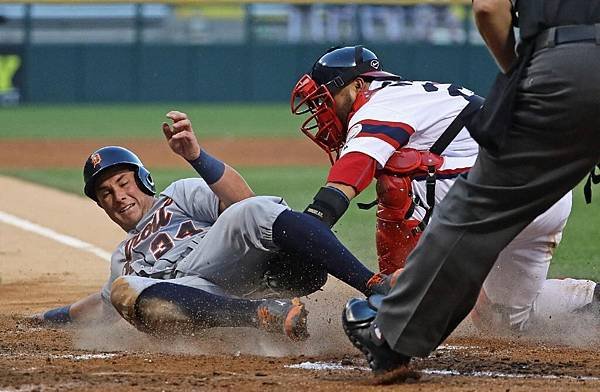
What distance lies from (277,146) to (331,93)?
1291 centimetres

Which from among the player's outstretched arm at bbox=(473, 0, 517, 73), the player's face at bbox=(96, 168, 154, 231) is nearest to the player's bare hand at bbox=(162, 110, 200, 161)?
the player's face at bbox=(96, 168, 154, 231)

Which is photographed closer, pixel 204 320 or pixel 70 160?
pixel 204 320

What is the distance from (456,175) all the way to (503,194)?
132 centimetres

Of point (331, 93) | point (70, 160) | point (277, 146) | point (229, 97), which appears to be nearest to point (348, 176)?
point (331, 93)

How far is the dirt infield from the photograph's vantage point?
3.50 meters

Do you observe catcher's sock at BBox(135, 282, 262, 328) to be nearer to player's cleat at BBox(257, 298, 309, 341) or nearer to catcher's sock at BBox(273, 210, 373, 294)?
player's cleat at BBox(257, 298, 309, 341)

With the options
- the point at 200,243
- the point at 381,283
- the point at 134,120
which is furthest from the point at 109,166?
the point at 134,120

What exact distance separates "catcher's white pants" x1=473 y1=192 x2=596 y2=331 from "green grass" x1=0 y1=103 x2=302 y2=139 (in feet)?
47.1

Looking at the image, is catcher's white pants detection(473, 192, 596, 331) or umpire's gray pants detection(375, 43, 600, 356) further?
catcher's white pants detection(473, 192, 596, 331)

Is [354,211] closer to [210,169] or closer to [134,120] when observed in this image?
[210,169]

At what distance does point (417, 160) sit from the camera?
14.5 feet

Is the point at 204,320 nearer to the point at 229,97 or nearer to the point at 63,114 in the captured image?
Answer: the point at 63,114

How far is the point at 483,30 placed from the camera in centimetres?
313

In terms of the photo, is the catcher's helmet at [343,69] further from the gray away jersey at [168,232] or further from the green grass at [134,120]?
the green grass at [134,120]
